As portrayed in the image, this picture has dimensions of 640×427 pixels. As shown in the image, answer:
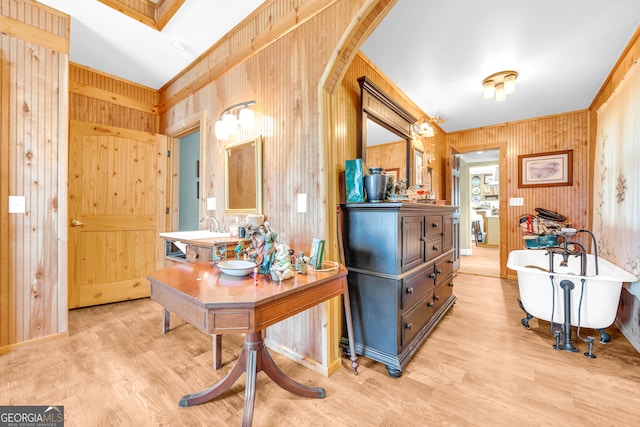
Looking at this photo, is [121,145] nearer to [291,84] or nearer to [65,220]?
[65,220]

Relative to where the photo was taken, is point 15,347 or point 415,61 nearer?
point 15,347

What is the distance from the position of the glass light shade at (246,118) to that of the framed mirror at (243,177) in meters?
0.12

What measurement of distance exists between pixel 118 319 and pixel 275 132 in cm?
244

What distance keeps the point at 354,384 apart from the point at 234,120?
2275mm

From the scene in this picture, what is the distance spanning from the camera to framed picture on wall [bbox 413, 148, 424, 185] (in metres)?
3.43

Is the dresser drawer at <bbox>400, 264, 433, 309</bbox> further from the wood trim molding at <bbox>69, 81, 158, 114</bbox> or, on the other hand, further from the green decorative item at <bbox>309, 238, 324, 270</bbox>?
the wood trim molding at <bbox>69, 81, 158, 114</bbox>

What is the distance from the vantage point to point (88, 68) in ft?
10.2

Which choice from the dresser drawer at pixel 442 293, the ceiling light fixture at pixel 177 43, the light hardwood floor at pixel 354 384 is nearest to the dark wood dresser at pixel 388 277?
the light hardwood floor at pixel 354 384

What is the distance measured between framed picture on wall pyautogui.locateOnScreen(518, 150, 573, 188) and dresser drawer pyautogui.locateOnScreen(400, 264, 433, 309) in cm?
333

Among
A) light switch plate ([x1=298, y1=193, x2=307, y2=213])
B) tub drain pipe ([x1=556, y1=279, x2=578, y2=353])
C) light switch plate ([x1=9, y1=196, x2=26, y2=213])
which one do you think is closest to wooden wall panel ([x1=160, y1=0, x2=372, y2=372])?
light switch plate ([x1=298, y1=193, x2=307, y2=213])

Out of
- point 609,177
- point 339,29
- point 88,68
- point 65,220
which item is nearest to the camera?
point 339,29

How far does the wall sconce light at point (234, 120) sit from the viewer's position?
7.33 feet

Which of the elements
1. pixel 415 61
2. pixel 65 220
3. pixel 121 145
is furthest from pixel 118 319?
pixel 415 61

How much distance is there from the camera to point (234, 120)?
2.40 metres
